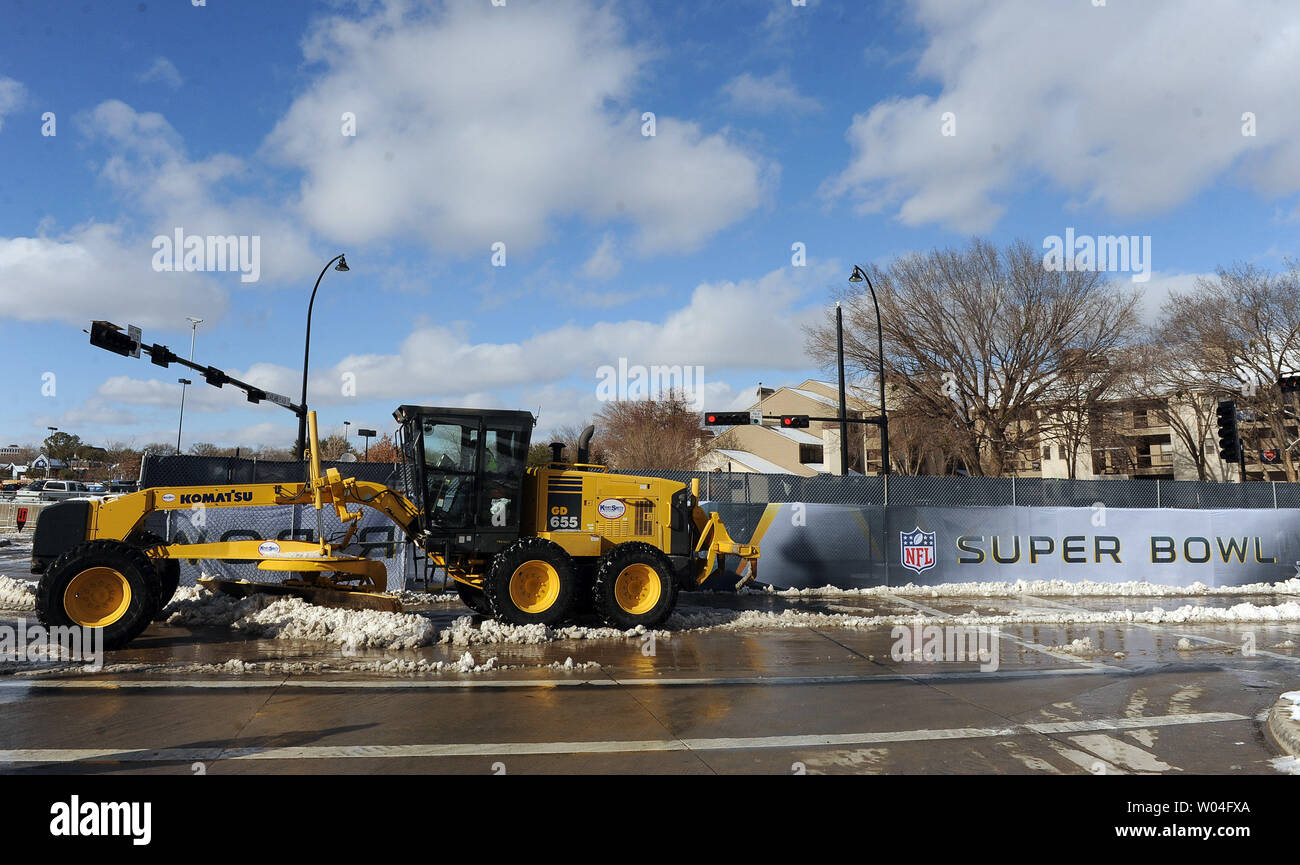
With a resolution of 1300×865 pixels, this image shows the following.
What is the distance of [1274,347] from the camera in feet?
125

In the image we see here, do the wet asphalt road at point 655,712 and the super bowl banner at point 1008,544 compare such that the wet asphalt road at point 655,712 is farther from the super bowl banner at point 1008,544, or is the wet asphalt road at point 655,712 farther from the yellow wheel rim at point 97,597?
the super bowl banner at point 1008,544

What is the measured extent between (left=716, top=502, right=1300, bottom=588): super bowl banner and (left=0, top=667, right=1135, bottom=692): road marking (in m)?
7.53

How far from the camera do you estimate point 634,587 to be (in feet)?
37.5

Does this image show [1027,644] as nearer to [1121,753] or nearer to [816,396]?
[1121,753]

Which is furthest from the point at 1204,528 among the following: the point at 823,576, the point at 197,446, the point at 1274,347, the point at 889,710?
the point at 197,446

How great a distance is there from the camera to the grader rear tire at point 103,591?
909cm

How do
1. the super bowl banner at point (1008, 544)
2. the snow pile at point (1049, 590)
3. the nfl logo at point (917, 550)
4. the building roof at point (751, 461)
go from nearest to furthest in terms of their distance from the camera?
the snow pile at point (1049, 590)
the super bowl banner at point (1008, 544)
the nfl logo at point (917, 550)
the building roof at point (751, 461)

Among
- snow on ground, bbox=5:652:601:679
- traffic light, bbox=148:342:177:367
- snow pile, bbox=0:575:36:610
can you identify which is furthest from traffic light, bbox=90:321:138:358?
snow on ground, bbox=5:652:601:679

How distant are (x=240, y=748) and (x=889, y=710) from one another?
4956mm

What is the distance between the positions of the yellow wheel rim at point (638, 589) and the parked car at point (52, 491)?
29950 mm

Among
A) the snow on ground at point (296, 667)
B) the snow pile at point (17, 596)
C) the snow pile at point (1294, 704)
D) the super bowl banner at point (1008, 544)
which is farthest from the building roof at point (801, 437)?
the snow pile at point (1294, 704)

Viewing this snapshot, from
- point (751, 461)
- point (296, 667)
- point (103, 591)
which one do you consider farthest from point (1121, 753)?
point (751, 461)

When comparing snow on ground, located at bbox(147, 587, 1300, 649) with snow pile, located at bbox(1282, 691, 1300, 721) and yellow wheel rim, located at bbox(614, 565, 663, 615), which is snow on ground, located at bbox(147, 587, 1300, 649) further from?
snow pile, located at bbox(1282, 691, 1300, 721)
